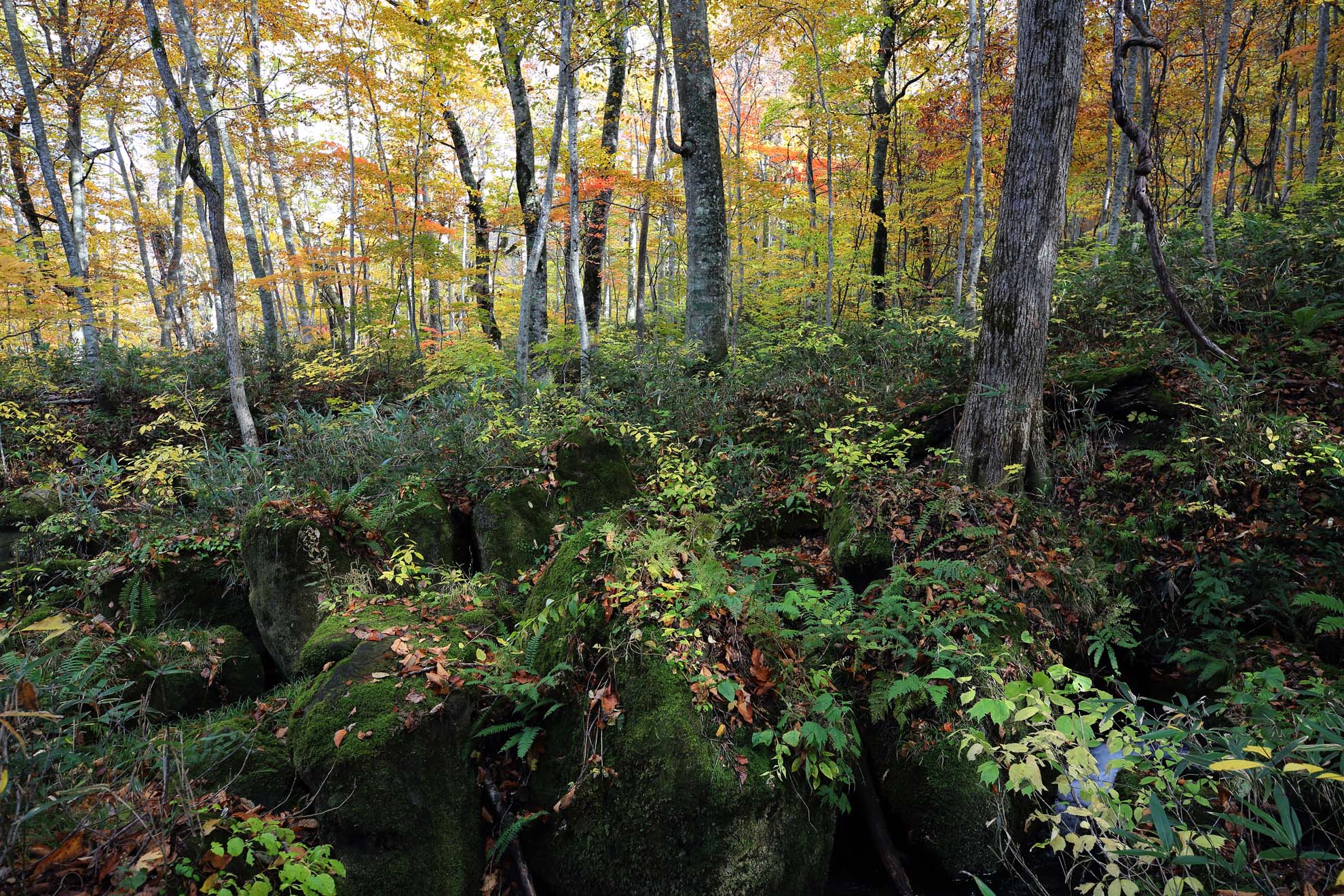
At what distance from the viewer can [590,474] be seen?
6.05 meters

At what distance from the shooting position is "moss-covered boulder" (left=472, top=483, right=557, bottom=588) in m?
5.66

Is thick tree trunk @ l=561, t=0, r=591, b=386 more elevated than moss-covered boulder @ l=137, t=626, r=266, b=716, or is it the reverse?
thick tree trunk @ l=561, t=0, r=591, b=386

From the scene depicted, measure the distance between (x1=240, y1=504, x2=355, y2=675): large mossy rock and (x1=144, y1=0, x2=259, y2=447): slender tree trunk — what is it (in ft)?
10.4

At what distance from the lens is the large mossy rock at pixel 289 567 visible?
16.2 feet

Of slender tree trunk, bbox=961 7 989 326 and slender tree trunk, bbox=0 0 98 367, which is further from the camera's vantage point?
slender tree trunk, bbox=0 0 98 367

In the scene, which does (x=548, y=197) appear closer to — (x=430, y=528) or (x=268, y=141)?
(x=430, y=528)

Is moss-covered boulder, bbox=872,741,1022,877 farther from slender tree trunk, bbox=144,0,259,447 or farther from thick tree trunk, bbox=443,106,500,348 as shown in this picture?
thick tree trunk, bbox=443,106,500,348

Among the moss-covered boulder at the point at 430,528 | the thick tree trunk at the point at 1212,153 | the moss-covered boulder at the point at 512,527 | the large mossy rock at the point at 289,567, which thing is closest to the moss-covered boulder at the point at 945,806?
the moss-covered boulder at the point at 512,527

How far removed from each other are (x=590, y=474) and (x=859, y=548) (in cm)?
272

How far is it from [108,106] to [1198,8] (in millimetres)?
23319

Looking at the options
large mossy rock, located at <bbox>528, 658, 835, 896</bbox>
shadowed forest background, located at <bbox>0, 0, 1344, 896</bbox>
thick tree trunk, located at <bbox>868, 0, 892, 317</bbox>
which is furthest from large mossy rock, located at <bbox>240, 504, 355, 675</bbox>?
thick tree trunk, located at <bbox>868, 0, 892, 317</bbox>

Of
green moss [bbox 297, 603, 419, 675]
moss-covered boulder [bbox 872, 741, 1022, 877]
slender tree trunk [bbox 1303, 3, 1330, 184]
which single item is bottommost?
moss-covered boulder [bbox 872, 741, 1022, 877]

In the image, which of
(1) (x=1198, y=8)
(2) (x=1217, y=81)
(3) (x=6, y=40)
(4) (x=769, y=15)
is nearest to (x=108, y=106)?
(3) (x=6, y=40)

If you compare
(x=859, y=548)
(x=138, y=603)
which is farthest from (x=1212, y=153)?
(x=138, y=603)
